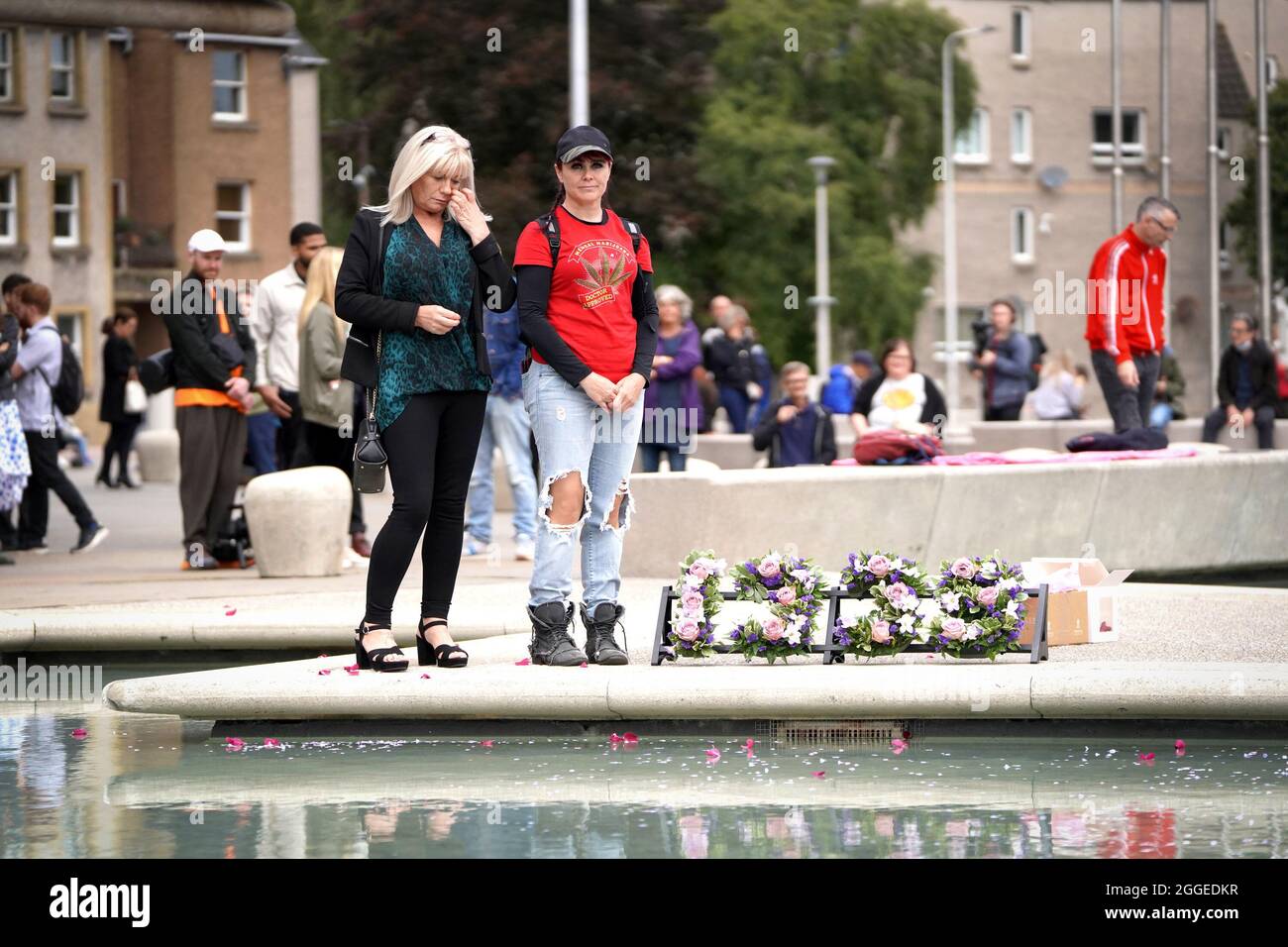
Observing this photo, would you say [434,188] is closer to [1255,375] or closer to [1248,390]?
[1255,375]

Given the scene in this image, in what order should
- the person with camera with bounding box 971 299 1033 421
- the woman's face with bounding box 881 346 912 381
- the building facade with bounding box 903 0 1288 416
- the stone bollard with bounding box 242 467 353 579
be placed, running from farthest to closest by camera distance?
the building facade with bounding box 903 0 1288 416, the person with camera with bounding box 971 299 1033 421, the woman's face with bounding box 881 346 912 381, the stone bollard with bounding box 242 467 353 579

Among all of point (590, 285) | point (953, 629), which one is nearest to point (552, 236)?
point (590, 285)

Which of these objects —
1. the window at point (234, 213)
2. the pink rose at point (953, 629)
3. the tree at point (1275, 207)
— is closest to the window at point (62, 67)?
the window at point (234, 213)

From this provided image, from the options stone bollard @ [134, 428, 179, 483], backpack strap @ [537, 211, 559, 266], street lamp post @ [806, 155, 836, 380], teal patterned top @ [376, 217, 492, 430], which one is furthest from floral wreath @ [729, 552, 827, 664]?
street lamp post @ [806, 155, 836, 380]

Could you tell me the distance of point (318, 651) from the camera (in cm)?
1045

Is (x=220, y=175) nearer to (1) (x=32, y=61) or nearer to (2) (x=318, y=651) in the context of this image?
(1) (x=32, y=61)

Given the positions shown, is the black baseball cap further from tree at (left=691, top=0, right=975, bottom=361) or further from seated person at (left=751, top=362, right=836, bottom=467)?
tree at (left=691, top=0, right=975, bottom=361)

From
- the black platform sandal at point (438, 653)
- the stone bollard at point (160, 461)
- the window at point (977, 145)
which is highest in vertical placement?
the window at point (977, 145)

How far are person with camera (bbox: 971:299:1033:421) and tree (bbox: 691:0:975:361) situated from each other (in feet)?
119

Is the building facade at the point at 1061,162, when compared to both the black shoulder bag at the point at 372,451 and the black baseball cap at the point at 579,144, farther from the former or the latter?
the black shoulder bag at the point at 372,451

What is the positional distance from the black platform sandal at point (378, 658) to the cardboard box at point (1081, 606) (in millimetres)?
2416

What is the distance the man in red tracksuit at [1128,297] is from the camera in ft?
46.1

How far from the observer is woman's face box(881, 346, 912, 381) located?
17109 millimetres
